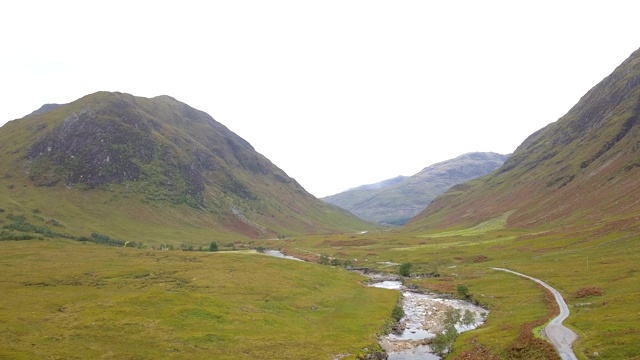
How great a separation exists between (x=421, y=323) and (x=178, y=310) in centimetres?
4407

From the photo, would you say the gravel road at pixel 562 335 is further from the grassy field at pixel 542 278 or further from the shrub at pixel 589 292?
the shrub at pixel 589 292

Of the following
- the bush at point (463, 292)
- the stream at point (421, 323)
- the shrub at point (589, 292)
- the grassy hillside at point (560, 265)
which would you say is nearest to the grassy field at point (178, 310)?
the stream at point (421, 323)

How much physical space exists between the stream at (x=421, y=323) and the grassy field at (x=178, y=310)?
368cm

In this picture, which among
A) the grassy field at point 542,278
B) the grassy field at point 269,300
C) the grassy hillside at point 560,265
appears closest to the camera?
the grassy field at point 542,278

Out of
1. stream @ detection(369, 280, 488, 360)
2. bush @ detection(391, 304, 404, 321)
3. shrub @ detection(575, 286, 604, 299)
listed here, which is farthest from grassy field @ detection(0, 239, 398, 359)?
shrub @ detection(575, 286, 604, 299)

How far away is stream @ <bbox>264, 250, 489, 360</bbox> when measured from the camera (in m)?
60.4

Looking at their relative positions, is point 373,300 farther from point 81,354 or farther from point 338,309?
point 81,354

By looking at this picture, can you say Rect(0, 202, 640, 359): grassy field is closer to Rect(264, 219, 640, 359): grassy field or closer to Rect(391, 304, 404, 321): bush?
Rect(264, 219, 640, 359): grassy field

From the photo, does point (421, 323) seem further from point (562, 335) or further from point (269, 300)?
point (269, 300)

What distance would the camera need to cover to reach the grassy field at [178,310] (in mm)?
53812

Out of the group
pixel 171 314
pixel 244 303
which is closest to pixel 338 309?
pixel 244 303

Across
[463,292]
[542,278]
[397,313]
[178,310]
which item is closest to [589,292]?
[542,278]

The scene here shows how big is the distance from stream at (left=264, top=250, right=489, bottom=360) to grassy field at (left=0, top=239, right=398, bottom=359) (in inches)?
145

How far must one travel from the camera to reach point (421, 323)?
7669 cm
